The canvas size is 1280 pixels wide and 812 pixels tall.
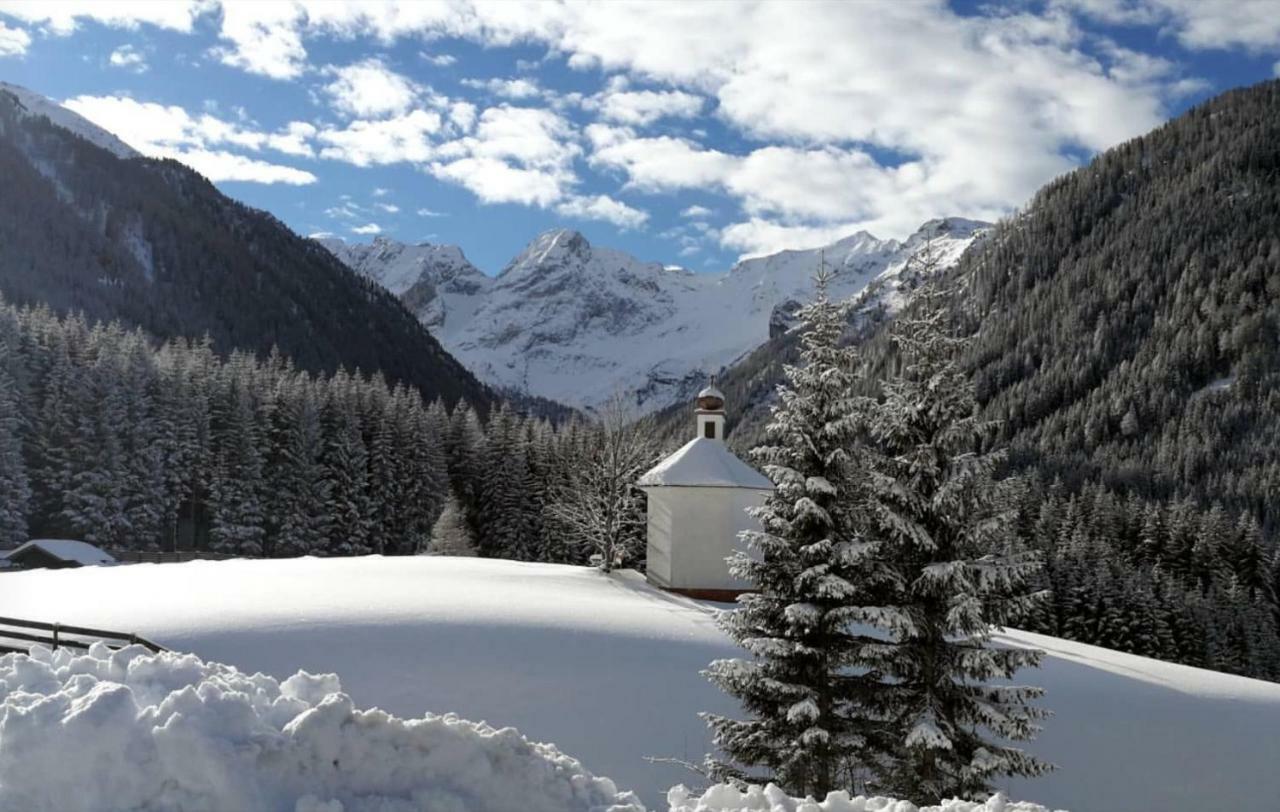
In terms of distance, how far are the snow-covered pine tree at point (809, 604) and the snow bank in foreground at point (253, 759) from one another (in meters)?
9.99

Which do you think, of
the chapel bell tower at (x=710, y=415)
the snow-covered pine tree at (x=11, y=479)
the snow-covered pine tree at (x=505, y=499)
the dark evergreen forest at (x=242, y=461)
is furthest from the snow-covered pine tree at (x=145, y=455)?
the chapel bell tower at (x=710, y=415)

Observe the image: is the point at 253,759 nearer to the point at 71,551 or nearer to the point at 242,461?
the point at 71,551

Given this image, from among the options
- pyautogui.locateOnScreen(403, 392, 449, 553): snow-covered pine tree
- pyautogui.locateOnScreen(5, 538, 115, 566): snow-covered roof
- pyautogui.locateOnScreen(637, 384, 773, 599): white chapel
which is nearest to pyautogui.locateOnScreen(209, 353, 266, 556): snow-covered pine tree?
pyautogui.locateOnScreen(5, 538, 115, 566): snow-covered roof

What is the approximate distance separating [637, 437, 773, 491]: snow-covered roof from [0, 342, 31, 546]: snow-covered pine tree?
33789 mm

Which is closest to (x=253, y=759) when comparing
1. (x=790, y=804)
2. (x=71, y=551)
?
(x=790, y=804)

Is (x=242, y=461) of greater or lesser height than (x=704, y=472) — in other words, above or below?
below

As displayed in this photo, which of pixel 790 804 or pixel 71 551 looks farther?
pixel 71 551

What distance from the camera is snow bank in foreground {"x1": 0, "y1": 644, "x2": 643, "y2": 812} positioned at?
652cm

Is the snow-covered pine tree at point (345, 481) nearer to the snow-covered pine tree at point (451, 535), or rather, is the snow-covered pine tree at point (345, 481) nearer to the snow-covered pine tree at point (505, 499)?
the snow-covered pine tree at point (451, 535)

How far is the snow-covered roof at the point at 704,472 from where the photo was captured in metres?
32.7

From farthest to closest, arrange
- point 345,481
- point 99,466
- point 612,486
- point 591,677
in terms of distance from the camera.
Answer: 1. point 345,481
2. point 99,466
3. point 612,486
4. point 591,677

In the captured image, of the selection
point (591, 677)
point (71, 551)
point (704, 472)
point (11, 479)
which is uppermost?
point (704, 472)

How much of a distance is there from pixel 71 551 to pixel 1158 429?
495ft

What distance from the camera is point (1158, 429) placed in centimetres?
15650
